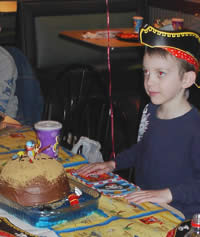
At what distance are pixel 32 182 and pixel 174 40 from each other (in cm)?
64

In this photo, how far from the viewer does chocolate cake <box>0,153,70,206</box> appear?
1315 mm

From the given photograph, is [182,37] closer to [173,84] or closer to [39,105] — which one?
[173,84]

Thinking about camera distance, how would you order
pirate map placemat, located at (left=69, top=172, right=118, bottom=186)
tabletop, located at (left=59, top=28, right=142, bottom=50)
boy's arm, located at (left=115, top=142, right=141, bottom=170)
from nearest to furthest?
pirate map placemat, located at (left=69, top=172, right=118, bottom=186) < boy's arm, located at (left=115, top=142, right=141, bottom=170) < tabletop, located at (left=59, top=28, right=142, bottom=50)

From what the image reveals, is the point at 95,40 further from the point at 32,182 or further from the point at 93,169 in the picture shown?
the point at 32,182

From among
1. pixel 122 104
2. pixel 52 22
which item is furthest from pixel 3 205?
pixel 52 22

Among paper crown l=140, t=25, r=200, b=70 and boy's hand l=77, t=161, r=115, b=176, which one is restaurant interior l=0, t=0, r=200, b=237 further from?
paper crown l=140, t=25, r=200, b=70

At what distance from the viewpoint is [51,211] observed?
4.21 feet

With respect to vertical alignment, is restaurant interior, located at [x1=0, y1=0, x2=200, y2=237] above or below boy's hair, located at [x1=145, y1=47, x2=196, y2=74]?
below

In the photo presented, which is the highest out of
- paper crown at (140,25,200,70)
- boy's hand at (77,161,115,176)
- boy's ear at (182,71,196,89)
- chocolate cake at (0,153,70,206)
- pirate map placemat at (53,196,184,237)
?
paper crown at (140,25,200,70)

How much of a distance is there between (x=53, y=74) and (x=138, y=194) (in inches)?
125

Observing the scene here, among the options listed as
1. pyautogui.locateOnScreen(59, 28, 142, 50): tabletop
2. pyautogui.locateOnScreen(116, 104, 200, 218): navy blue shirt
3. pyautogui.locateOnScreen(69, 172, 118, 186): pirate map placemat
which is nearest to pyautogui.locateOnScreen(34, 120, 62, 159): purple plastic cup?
pyautogui.locateOnScreen(69, 172, 118, 186): pirate map placemat

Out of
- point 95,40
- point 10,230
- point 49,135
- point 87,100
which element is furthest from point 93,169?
point 95,40

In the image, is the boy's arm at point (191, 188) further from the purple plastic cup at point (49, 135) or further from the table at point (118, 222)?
the purple plastic cup at point (49, 135)

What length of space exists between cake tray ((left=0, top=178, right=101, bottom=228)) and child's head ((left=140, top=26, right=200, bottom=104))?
1.49 feet
